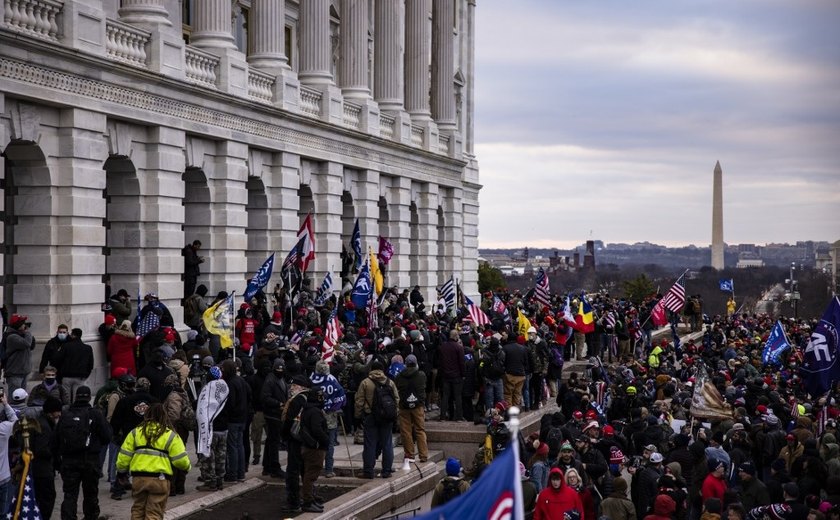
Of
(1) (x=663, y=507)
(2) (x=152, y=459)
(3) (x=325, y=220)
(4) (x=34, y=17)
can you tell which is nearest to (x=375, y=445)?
(2) (x=152, y=459)

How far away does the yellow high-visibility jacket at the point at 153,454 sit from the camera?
53.9 ft

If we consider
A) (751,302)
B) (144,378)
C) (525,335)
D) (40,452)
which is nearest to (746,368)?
(525,335)

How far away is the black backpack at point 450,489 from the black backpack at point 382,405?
236 inches

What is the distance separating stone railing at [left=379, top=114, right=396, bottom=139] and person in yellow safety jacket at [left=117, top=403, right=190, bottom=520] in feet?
103

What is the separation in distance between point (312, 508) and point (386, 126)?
30092mm

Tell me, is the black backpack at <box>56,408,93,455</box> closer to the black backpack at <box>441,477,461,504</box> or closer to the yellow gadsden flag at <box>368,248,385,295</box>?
the black backpack at <box>441,477,461,504</box>

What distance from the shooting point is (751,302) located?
6993 inches

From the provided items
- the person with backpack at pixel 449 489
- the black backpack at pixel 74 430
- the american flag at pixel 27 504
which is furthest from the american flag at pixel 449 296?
the american flag at pixel 27 504

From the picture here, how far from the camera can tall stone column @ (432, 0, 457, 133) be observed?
5697 cm

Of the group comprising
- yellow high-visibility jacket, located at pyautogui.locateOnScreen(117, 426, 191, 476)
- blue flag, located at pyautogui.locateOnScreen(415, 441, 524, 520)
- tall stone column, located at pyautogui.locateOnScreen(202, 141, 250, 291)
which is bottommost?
yellow high-visibility jacket, located at pyautogui.locateOnScreen(117, 426, 191, 476)

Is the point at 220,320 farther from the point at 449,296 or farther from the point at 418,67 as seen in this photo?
the point at 418,67

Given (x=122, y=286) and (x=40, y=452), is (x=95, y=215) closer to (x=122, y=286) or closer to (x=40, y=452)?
(x=122, y=286)

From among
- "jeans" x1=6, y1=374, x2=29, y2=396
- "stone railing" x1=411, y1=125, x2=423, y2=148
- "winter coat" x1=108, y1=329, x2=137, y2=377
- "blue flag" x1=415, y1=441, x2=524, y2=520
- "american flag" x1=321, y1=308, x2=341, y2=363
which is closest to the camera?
"blue flag" x1=415, y1=441, x2=524, y2=520

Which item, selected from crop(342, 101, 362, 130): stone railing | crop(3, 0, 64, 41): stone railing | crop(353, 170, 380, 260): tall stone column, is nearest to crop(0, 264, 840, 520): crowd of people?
crop(3, 0, 64, 41): stone railing
